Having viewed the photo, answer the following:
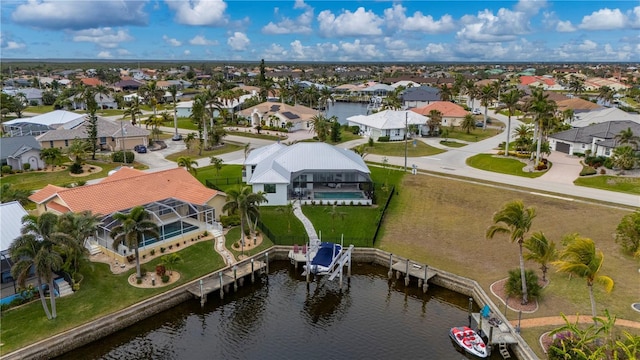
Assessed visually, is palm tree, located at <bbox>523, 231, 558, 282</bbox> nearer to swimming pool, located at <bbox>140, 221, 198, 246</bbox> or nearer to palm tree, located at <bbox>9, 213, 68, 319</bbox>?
swimming pool, located at <bbox>140, 221, 198, 246</bbox>

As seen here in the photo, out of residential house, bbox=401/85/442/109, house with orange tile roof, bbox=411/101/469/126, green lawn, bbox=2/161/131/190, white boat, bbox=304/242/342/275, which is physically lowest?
white boat, bbox=304/242/342/275

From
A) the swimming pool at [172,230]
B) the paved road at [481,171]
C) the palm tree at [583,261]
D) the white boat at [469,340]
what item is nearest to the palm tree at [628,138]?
the paved road at [481,171]

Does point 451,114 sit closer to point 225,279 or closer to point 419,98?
point 419,98

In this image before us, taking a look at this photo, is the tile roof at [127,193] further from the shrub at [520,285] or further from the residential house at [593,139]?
the residential house at [593,139]

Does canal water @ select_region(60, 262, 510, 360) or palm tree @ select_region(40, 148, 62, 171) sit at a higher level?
palm tree @ select_region(40, 148, 62, 171)

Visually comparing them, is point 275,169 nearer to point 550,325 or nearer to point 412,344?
point 412,344

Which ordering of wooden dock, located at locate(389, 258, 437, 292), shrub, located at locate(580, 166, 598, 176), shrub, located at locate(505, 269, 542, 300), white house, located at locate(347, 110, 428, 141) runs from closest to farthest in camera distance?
shrub, located at locate(505, 269, 542, 300)
wooden dock, located at locate(389, 258, 437, 292)
shrub, located at locate(580, 166, 598, 176)
white house, located at locate(347, 110, 428, 141)

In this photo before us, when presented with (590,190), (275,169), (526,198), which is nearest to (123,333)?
(275,169)

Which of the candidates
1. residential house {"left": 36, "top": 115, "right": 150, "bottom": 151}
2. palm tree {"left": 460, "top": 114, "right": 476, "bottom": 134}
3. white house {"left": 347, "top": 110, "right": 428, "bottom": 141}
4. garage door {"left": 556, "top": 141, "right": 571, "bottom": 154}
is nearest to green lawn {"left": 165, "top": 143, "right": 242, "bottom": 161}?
residential house {"left": 36, "top": 115, "right": 150, "bottom": 151}
